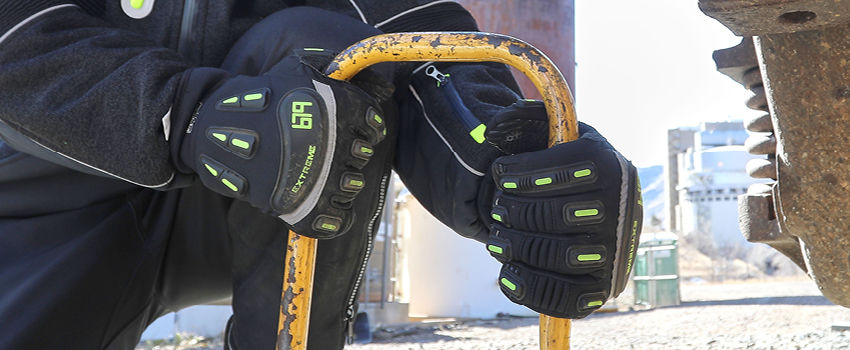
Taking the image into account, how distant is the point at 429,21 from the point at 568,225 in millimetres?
628

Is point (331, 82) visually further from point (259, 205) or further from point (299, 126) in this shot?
point (259, 205)

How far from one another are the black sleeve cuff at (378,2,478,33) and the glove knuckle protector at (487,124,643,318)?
49cm

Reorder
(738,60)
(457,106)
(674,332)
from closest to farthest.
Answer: (457,106)
(738,60)
(674,332)

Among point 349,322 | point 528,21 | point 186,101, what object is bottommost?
point 349,322

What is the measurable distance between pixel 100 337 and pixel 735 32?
1116 millimetres

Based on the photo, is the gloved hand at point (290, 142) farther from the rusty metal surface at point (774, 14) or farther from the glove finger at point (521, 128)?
the rusty metal surface at point (774, 14)

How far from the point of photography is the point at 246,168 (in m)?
1.00

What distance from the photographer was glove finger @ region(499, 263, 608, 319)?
3.14 feet

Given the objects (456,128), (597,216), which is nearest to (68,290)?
(456,128)

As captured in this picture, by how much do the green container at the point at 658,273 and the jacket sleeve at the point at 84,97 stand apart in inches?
385

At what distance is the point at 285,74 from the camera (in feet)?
3.47

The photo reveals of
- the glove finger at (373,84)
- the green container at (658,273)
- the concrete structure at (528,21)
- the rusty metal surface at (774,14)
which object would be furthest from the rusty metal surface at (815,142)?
the green container at (658,273)

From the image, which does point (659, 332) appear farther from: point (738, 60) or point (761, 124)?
point (738, 60)

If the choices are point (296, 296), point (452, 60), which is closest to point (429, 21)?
point (452, 60)
